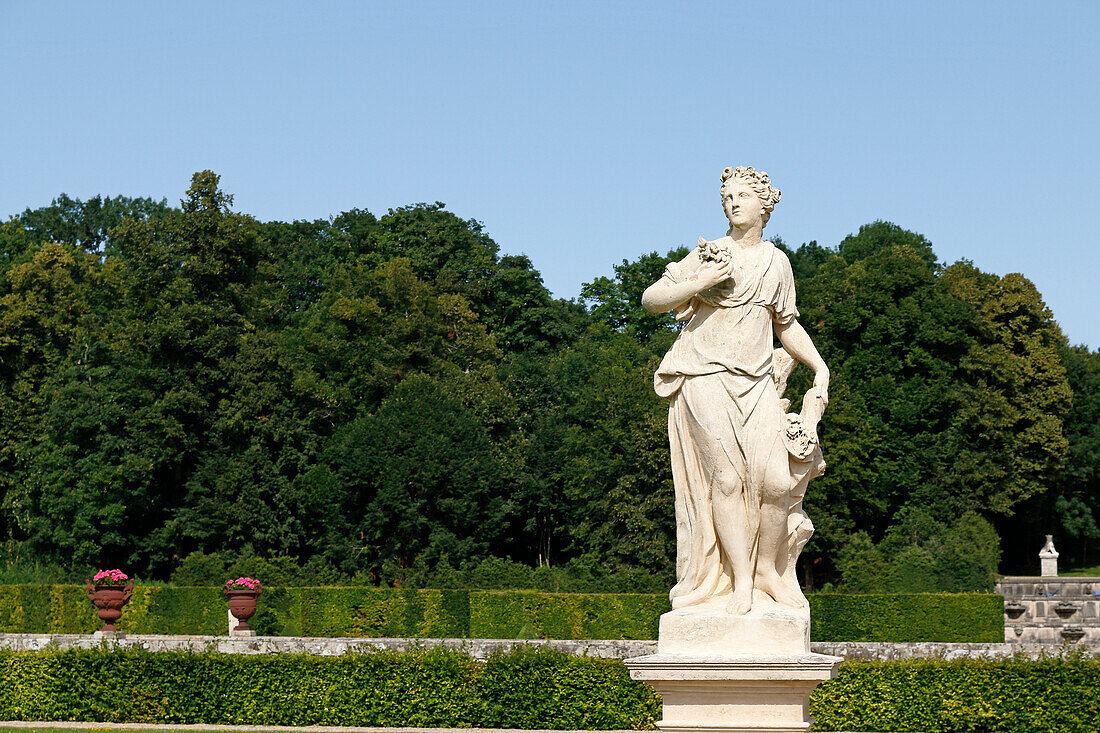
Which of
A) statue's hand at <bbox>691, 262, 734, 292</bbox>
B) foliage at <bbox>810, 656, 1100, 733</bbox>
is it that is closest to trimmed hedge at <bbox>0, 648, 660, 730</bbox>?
foliage at <bbox>810, 656, 1100, 733</bbox>

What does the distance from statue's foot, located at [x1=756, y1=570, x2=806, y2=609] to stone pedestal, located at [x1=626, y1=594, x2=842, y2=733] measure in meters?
0.23

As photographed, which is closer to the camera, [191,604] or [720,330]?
[720,330]

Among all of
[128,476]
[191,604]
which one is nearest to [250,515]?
[128,476]

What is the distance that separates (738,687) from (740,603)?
543 millimetres

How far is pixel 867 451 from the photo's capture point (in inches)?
1775

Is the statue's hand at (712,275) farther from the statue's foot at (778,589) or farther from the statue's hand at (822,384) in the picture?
the statue's foot at (778,589)

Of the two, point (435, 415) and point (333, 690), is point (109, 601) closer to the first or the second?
point (333, 690)

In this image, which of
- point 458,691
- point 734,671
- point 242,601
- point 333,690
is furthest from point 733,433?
point 242,601

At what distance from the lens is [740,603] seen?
8.83 metres

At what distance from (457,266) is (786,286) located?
43825mm

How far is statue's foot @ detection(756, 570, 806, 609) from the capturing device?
9.03 metres

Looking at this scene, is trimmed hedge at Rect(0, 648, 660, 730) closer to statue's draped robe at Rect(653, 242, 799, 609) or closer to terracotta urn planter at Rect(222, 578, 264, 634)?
terracotta urn planter at Rect(222, 578, 264, 634)

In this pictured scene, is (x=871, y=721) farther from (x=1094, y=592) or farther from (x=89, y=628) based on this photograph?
(x=89, y=628)

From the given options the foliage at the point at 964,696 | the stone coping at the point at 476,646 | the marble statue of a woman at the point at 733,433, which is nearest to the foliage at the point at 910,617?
the stone coping at the point at 476,646
